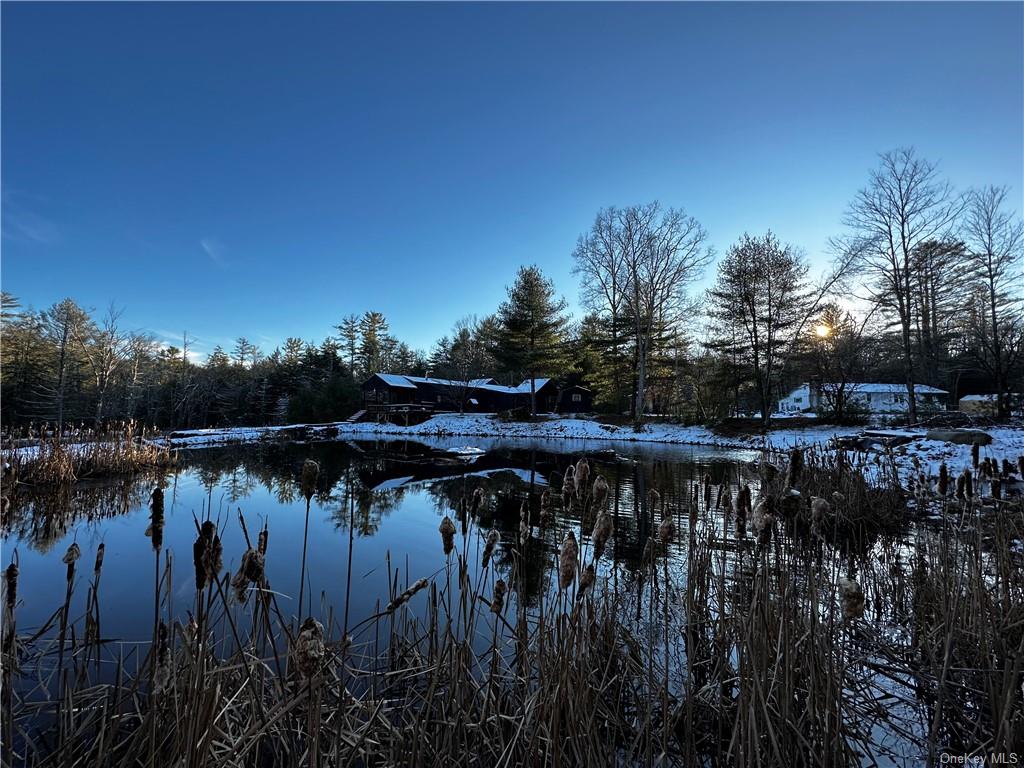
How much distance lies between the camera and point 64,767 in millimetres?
1634

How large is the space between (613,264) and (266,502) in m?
28.2

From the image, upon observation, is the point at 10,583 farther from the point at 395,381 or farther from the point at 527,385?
the point at 527,385

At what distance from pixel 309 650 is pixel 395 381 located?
40205 millimetres

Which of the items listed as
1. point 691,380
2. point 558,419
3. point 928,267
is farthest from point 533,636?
point 691,380

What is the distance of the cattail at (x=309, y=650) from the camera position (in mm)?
1161

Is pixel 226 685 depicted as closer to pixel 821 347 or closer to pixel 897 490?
pixel 897 490

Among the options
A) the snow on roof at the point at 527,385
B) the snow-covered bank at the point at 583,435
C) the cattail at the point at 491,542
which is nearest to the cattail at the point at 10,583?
the cattail at the point at 491,542

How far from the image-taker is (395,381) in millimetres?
40156

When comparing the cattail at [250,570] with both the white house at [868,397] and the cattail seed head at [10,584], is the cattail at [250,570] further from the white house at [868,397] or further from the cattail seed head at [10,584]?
the white house at [868,397]

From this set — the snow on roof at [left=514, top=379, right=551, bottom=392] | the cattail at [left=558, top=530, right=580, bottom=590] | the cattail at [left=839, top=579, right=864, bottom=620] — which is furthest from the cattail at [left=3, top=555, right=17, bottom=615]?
the snow on roof at [left=514, top=379, right=551, bottom=392]

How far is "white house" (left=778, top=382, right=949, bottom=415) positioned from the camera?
24453mm

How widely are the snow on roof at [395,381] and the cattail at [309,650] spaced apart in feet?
130

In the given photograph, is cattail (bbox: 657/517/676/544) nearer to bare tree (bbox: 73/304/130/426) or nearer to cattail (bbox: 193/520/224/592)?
cattail (bbox: 193/520/224/592)

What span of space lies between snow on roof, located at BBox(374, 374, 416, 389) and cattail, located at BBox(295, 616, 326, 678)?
130 feet
